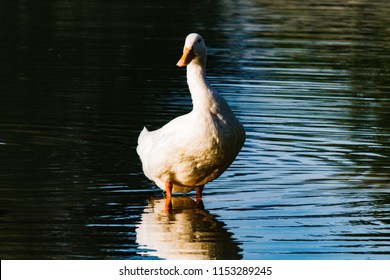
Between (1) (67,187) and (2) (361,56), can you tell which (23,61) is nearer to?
(2) (361,56)

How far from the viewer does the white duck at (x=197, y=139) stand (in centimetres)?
1234

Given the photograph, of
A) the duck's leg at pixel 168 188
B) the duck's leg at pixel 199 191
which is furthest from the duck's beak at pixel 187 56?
the duck's leg at pixel 199 191

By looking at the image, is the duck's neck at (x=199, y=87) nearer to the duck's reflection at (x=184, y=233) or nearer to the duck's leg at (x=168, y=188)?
the duck's leg at (x=168, y=188)

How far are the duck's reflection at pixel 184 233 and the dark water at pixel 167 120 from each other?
3 cm

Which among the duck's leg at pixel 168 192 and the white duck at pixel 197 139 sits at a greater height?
the white duck at pixel 197 139

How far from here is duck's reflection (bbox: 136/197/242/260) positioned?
36.1 feet

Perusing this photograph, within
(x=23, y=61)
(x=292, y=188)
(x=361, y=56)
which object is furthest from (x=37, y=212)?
(x=361, y=56)

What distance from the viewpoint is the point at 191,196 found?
1374cm

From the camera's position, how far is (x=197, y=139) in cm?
1235

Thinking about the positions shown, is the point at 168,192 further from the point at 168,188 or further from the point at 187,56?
the point at 187,56

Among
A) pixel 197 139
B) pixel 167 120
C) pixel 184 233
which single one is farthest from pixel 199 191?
pixel 167 120

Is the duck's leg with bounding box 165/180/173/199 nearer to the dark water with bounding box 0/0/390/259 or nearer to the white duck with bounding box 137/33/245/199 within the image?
the white duck with bounding box 137/33/245/199

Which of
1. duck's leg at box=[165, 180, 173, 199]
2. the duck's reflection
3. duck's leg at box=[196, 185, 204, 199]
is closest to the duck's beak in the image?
duck's leg at box=[165, 180, 173, 199]

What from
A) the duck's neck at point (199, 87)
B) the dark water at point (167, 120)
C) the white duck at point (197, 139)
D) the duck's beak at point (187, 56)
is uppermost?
the duck's beak at point (187, 56)
